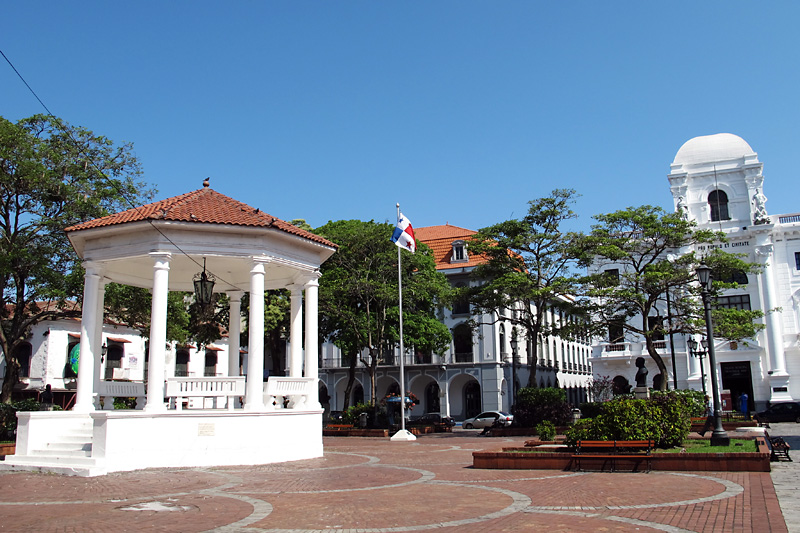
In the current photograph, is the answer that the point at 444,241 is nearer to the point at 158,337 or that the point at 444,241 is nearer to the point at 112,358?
the point at 112,358

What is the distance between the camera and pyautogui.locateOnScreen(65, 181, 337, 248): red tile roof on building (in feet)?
59.2

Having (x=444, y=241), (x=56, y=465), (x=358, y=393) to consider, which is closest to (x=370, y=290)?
(x=56, y=465)

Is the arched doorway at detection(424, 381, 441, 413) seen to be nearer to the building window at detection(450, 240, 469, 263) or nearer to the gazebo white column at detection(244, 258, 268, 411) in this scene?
the building window at detection(450, 240, 469, 263)

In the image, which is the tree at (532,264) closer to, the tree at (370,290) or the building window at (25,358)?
the tree at (370,290)

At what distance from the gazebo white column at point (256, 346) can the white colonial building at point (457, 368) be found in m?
34.8

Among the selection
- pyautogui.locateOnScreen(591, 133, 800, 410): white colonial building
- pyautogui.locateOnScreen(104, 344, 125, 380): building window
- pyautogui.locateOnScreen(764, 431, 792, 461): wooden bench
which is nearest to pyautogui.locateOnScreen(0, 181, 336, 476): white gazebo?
pyautogui.locateOnScreen(764, 431, 792, 461): wooden bench

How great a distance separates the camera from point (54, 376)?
42562 millimetres

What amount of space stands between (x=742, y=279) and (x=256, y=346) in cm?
4102

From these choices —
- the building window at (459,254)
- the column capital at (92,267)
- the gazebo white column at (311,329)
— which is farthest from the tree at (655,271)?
the building window at (459,254)

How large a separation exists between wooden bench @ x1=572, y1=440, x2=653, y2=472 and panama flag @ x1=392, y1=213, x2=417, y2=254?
16420 millimetres

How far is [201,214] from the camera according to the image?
18.6m

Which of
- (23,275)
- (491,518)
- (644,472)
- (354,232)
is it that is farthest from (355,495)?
(354,232)

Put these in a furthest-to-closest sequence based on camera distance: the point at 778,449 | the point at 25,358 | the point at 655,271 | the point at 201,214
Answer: the point at 25,358
the point at 655,271
the point at 201,214
the point at 778,449

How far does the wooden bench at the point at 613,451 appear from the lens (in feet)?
47.2
